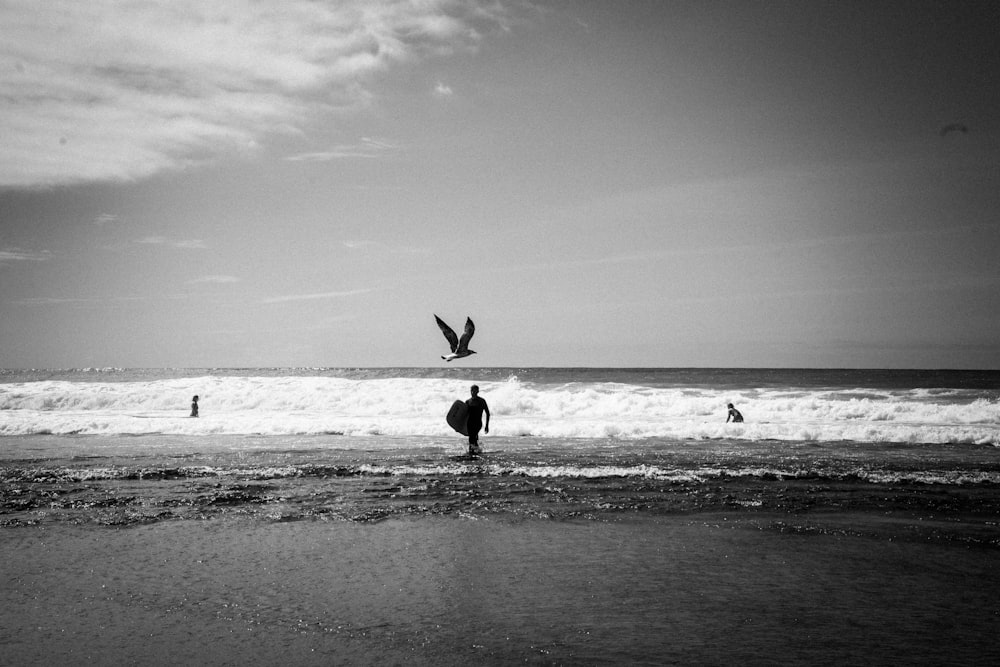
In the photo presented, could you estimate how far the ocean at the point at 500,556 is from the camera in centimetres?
479

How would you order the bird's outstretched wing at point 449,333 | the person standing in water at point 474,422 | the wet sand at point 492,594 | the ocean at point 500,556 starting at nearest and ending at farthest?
the wet sand at point 492,594 → the ocean at point 500,556 → the bird's outstretched wing at point 449,333 → the person standing in water at point 474,422

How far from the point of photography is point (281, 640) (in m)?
4.81

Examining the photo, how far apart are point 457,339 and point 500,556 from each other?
21.1ft

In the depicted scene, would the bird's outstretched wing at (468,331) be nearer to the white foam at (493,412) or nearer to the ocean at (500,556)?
the ocean at (500,556)

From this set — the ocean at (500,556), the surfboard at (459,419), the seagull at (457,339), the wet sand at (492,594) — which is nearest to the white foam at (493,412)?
the surfboard at (459,419)

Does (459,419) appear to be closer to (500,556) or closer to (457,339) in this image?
(457,339)

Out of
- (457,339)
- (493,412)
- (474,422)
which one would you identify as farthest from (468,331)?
(493,412)

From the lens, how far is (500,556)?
704 cm

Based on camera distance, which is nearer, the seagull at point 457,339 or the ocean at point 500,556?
the ocean at point 500,556

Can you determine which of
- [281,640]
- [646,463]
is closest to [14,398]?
[646,463]

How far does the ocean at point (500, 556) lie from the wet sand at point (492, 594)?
3 cm

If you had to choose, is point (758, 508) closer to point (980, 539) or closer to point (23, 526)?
point (980, 539)

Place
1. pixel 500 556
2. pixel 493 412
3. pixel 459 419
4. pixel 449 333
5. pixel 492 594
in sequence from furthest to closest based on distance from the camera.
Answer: pixel 493 412, pixel 459 419, pixel 449 333, pixel 500 556, pixel 492 594

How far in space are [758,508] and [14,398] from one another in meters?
45.4
